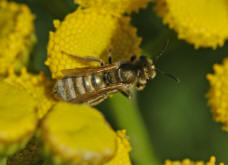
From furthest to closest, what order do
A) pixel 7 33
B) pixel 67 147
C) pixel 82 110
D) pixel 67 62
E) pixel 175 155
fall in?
pixel 175 155 → pixel 7 33 → pixel 67 62 → pixel 82 110 → pixel 67 147

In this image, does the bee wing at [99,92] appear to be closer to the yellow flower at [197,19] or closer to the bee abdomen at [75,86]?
the bee abdomen at [75,86]

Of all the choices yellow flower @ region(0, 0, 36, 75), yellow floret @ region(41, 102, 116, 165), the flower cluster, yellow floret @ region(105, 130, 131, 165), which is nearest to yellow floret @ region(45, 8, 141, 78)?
the flower cluster

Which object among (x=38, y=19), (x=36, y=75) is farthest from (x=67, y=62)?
(x=38, y=19)

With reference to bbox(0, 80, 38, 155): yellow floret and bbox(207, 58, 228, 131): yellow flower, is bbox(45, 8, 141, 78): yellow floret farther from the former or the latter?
bbox(0, 80, 38, 155): yellow floret

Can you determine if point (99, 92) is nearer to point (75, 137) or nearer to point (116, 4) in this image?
point (116, 4)

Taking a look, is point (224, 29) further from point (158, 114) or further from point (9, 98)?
point (9, 98)

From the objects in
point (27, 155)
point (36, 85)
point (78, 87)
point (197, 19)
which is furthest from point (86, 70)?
point (197, 19)
